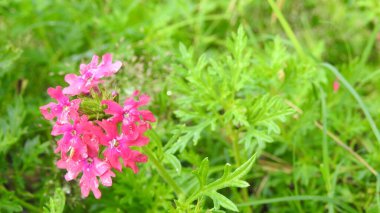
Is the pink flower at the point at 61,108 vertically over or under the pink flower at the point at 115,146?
over

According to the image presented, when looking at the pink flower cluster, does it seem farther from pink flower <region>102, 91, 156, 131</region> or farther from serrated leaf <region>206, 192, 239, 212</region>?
serrated leaf <region>206, 192, 239, 212</region>

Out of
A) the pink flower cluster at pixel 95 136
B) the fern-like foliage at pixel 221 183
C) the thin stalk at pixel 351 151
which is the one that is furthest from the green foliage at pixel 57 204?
the thin stalk at pixel 351 151

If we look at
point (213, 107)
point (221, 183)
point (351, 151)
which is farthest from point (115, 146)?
point (351, 151)

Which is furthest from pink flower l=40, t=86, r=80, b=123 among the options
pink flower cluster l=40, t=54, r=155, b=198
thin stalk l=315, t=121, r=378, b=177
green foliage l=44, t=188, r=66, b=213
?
thin stalk l=315, t=121, r=378, b=177

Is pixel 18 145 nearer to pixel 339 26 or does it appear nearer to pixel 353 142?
pixel 353 142

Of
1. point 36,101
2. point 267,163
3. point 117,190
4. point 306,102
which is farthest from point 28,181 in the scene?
point 306,102

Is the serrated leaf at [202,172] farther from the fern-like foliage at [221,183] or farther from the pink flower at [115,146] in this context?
the pink flower at [115,146]
